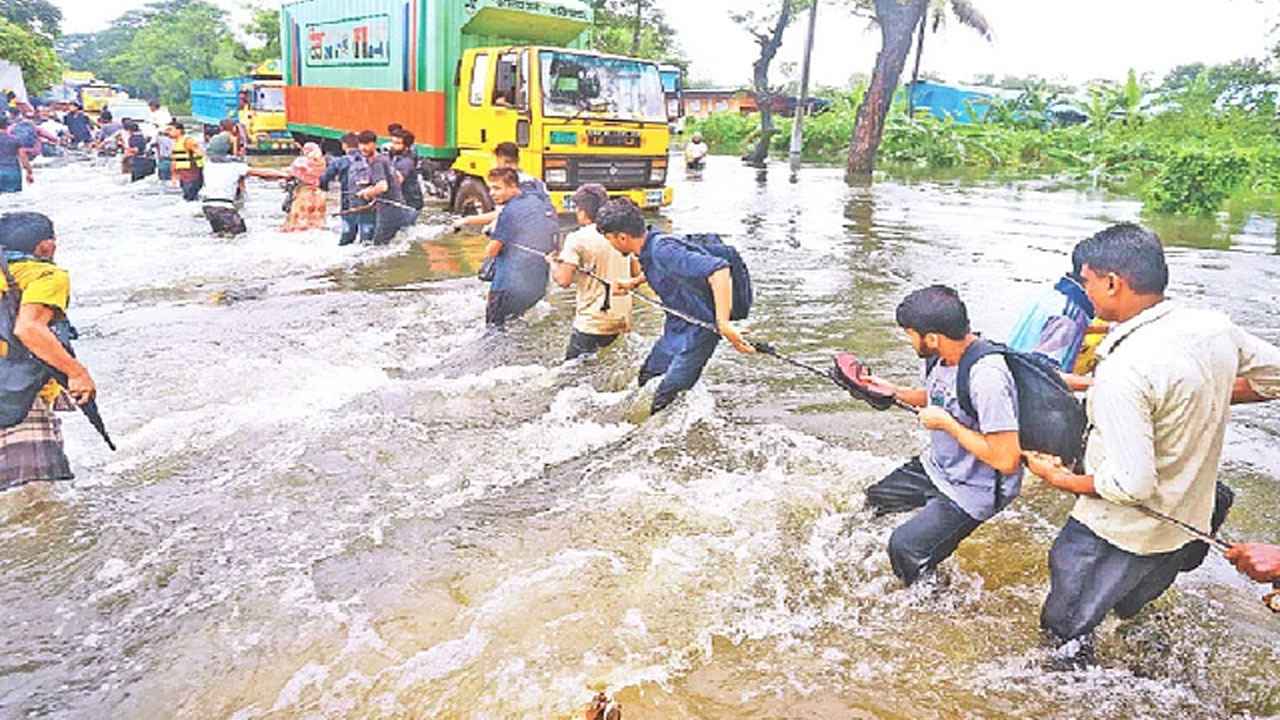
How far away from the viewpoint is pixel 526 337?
26.0 ft

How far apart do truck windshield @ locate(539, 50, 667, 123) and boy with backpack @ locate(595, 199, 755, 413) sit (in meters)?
6.92

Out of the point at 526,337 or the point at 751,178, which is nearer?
the point at 526,337

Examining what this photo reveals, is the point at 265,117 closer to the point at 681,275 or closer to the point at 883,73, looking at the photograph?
the point at 883,73

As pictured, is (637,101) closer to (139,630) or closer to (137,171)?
(139,630)

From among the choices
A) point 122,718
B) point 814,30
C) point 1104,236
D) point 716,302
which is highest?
point 814,30

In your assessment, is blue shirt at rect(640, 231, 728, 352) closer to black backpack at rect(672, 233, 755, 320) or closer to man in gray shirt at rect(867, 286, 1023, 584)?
black backpack at rect(672, 233, 755, 320)

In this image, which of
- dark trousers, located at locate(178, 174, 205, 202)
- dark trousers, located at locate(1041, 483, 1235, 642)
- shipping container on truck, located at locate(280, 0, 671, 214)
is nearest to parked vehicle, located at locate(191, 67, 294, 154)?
dark trousers, located at locate(178, 174, 205, 202)

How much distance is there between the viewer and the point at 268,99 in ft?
83.9

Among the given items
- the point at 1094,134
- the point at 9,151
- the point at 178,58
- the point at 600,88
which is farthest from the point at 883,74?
the point at 178,58

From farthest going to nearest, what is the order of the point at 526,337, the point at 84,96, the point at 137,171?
the point at 84,96 → the point at 137,171 → the point at 526,337

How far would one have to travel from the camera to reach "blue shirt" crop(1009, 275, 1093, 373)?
3.95 m

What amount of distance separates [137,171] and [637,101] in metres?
12.2

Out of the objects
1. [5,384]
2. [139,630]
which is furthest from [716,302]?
[5,384]

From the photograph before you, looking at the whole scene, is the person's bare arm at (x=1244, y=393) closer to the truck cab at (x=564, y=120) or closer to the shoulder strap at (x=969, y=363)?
the shoulder strap at (x=969, y=363)
